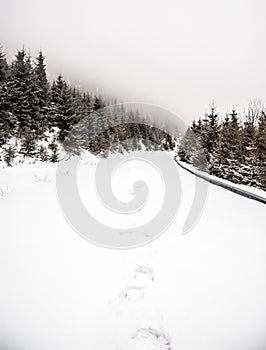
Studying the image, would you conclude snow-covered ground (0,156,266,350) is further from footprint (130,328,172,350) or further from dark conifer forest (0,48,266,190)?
dark conifer forest (0,48,266,190)

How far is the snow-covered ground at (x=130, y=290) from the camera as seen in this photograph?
2.95m

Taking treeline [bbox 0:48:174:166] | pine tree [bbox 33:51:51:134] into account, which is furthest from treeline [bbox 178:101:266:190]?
pine tree [bbox 33:51:51:134]

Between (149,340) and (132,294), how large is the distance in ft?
2.62

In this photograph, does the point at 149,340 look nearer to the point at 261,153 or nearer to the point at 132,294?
the point at 132,294

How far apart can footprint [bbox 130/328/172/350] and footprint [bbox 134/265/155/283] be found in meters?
1.01

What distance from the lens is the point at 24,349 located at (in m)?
2.77

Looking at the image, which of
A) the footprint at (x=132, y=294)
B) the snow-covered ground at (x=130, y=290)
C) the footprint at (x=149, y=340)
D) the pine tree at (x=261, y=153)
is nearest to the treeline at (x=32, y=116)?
the snow-covered ground at (x=130, y=290)

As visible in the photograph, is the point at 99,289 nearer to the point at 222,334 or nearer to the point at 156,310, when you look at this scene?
the point at 156,310

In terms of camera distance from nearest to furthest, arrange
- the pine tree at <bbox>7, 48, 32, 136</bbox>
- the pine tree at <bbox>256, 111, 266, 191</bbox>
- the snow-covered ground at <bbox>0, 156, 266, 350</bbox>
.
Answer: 1. the snow-covered ground at <bbox>0, 156, 266, 350</bbox>
2. the pine tree at <bbox>256, 111, 266, 191</bbox>
3. the pine tree at <bbox>7, 48, 32, 136</bbox>

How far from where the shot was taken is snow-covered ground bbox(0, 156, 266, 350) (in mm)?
2947

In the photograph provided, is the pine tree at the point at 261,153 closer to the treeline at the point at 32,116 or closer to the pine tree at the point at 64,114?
the treeline at the point at 32,116

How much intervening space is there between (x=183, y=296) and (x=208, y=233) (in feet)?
9.07

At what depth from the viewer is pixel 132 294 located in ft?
12.0

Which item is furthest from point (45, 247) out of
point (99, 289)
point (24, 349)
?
point (24, 349)
